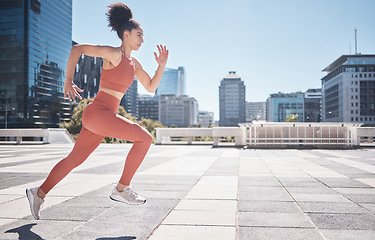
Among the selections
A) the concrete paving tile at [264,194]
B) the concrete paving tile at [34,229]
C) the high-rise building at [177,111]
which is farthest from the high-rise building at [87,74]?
the concrete paving tile at [34,229]

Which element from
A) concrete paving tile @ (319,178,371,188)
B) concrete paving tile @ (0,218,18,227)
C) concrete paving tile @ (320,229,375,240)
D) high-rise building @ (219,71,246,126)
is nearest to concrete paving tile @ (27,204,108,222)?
concrete paving tile @ (0,218,18,227)

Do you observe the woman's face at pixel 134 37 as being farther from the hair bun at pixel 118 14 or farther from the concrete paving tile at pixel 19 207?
the concrete paving tile at pixel 19 207

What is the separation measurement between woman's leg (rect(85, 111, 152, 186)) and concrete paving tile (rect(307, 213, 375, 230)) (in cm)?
173

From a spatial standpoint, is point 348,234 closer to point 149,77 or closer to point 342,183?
point 149,77

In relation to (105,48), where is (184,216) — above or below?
below

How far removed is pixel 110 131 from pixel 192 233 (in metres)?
1.12

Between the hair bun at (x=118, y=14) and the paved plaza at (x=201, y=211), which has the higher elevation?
the hair bun at (x=118, y=14)

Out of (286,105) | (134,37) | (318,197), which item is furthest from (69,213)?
(286,105)

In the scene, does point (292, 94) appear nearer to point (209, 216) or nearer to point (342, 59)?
point (342, 59)

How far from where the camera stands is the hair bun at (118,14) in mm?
3371

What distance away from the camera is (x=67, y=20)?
333 ft

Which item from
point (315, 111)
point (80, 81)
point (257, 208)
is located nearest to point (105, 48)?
point (257, 208)

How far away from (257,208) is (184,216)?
0.89 metres

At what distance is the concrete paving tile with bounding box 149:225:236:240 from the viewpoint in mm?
2629
